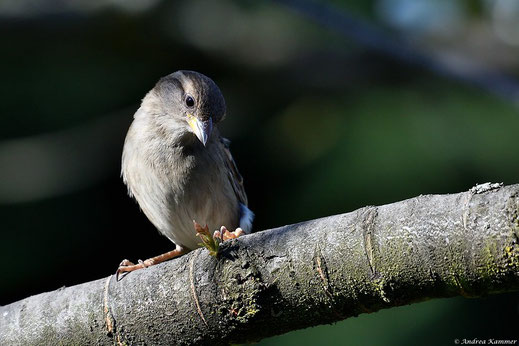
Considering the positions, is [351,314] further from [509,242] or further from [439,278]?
[509,242]

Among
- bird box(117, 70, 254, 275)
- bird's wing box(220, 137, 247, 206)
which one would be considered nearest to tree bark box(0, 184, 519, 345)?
bird box(117, 70, 254, 275)

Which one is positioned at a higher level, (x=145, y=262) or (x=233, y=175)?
(x=233, y=175)

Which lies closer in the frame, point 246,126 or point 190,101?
point 190,101

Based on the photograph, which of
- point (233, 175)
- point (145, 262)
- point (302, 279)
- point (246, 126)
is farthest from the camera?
point (246, 126)

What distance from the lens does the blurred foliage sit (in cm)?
779

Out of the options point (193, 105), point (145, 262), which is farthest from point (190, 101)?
point (145, 262)

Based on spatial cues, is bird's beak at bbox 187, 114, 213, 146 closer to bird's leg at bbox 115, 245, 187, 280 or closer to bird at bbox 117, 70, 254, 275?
bird at bbox 117, 70, 254, 275

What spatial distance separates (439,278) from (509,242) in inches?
10.7

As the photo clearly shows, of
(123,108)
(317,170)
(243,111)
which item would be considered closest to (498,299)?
(317,170)

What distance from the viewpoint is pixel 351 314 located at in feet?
9.36

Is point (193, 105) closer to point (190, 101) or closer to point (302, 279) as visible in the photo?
point (190, 101)

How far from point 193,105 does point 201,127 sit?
0.70ft

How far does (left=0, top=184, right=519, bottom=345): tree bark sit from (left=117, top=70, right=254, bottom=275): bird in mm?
1391

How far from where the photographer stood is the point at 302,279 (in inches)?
113
